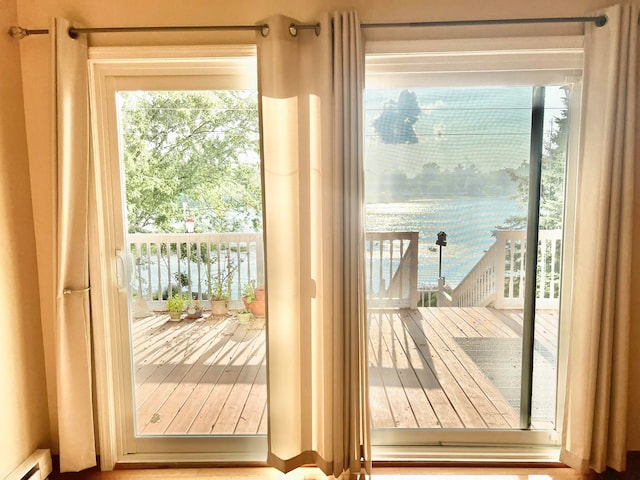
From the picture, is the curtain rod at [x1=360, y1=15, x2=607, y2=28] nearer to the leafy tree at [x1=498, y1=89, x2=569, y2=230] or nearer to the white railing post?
the leafy tree at [x1=498, y1=89, x2=569, y2=230]

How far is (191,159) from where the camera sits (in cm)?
205

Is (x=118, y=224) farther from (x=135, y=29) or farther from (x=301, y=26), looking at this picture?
(x=301, y=26)

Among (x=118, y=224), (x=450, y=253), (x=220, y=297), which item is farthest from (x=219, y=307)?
(x=450, y=253)

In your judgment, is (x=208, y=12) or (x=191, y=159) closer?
(x=208, y=12)

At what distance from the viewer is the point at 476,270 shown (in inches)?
83.0

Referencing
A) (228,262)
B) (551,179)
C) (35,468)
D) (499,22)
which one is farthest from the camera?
(228,262)

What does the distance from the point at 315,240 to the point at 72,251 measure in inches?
45.5

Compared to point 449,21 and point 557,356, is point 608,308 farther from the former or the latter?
point 449,21

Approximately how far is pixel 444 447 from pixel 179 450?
1467 mm

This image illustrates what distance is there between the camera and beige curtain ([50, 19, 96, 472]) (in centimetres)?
178

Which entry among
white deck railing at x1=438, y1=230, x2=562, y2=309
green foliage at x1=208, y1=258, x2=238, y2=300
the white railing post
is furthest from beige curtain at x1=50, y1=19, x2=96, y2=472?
the white railing post

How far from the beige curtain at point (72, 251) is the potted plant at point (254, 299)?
2.54 ft

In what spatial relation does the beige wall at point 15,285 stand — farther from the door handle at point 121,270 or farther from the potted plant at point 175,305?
the potted plant at point 175,305

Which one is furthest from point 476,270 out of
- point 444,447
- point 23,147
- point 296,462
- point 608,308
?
point 23,147
